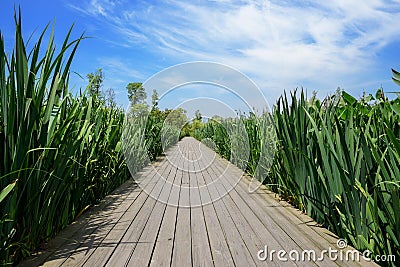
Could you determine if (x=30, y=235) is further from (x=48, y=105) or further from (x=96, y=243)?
(x=48, y=105)

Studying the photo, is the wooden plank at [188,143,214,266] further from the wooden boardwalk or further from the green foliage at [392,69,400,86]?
the green foliage at [392,69,400,86]

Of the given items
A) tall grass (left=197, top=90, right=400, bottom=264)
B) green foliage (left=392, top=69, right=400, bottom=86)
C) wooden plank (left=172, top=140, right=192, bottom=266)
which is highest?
green foliage (left=392, top=69, right=400, bottom=86)

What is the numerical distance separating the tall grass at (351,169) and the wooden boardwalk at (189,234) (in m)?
0.17

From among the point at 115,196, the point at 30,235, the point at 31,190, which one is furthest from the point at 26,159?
the point at 115,196

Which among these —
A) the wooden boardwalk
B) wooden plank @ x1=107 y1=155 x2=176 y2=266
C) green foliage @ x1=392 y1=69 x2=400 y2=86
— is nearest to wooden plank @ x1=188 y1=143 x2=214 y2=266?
the wooden boardwalk

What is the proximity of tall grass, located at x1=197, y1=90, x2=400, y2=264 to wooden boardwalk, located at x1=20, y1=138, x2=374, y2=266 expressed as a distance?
0.17m

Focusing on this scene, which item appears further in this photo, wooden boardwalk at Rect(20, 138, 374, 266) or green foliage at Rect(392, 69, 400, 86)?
wooden boardwalk at Rect(20, 138, 374, 266)

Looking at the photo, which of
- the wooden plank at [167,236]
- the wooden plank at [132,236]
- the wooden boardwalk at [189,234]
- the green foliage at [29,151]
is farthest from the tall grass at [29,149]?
the wooden plank at [167,236]

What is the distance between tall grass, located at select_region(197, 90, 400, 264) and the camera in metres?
1.46

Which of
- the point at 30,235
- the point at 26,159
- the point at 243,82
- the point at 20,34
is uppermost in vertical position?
the point at 243,82

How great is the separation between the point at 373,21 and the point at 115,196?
13.8 feet

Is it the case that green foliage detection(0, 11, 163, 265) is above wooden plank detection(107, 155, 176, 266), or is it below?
above

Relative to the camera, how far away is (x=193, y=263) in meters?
1.66

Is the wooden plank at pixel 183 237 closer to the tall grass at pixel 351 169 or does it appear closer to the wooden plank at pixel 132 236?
the wooden plank at pixel 132 236
